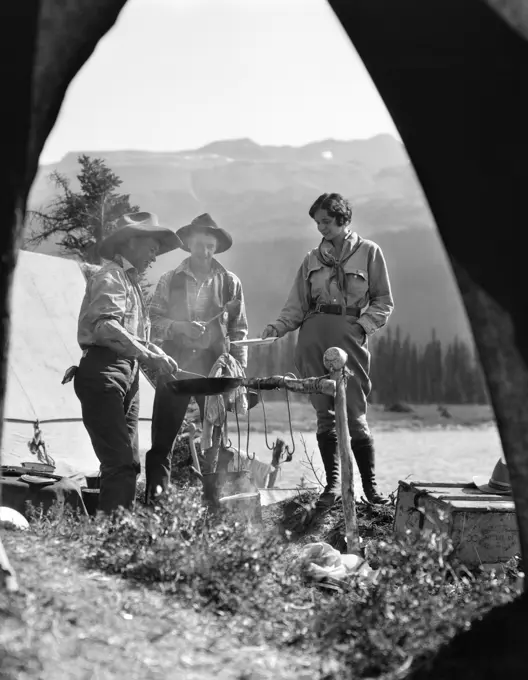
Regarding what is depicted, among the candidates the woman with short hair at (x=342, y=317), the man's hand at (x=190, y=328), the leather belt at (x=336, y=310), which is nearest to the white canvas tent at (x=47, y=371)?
the man's hand at (x=190, y=328)

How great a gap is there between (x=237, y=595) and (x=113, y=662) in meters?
0.74

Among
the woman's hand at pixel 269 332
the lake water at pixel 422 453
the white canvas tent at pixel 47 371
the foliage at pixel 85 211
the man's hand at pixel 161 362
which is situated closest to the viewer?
the man's hand at pixel 161 362

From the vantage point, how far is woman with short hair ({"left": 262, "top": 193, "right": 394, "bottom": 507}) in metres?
5.27

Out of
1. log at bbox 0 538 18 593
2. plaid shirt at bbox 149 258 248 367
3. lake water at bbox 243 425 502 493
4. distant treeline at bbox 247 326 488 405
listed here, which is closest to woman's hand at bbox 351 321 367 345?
plaid shirt at bbox 149 258 248 367

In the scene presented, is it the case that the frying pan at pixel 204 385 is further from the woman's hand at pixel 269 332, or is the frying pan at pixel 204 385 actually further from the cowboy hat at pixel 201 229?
the cowboy hat at pixel 201 229

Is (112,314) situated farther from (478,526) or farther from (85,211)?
(85,211)

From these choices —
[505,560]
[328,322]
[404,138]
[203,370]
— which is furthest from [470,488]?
[404,138]

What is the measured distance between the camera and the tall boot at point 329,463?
527 centimetres

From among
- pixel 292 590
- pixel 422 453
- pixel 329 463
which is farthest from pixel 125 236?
pixel 422 453

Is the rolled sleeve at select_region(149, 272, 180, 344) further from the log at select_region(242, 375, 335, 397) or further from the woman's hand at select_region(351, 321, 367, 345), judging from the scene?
the woman's hand at select_region(351, 321, 367, 345)

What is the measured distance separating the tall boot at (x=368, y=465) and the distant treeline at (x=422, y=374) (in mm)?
12927

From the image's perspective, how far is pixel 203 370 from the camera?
213 inches

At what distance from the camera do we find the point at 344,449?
4.46m

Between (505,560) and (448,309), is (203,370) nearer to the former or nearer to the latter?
(505,560)
